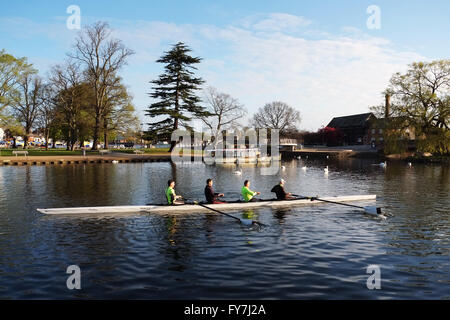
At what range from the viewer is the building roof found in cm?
10165

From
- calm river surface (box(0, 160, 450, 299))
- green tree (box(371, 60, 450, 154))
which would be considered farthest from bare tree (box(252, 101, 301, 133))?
calm river surface (box(0, 160, 450, 299))

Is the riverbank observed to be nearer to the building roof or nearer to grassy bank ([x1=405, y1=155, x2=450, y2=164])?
grassy bank ([x1=405, y1=155, x2=450, y2=164])

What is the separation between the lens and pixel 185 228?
49.4 feet

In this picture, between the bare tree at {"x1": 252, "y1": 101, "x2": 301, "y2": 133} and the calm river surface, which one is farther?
the bare tree at {"x1": 252, "y1": 101, "x2": 301, "y2": 133}

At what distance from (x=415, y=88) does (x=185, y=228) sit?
60.1 m

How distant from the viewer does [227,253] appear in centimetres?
1169

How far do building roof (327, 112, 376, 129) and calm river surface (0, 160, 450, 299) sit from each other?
87037 millimetres

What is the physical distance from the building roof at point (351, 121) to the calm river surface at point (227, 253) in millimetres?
87037

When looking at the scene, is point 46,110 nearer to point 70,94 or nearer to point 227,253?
point 70,94

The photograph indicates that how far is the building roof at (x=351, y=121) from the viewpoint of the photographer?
102 metres

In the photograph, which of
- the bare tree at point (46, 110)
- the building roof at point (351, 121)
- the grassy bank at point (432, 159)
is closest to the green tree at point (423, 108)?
the grassy bank at point (432, 159)
